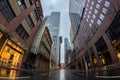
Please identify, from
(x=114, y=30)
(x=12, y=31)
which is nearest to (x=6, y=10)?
(x=12, y=31)

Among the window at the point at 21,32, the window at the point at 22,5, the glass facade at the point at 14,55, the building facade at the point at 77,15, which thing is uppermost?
the building facade at the point at 77,15

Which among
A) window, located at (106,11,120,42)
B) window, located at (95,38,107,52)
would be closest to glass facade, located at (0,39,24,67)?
window, located at (95,38,107,52)

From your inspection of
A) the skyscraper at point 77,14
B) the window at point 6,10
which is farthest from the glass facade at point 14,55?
the skyscraper at point 77,14

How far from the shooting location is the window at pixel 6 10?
1822 centimetres

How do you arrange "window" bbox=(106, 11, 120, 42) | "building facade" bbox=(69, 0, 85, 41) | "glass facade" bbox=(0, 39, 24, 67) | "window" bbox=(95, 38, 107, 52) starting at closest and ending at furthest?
"window" bbox=(106, 11, 120, 42), "glass facade" bbox=(0, 39, 24, 67), "window" bbox=(95, 38, 107, 52), "building facade" bbox=(69, 0, 85, 41)

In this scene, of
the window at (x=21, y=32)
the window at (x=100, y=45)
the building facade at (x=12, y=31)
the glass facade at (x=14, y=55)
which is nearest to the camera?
the building facade at (x=12, y=31)

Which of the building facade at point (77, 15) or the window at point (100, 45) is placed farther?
the building facade at point (77, 15)

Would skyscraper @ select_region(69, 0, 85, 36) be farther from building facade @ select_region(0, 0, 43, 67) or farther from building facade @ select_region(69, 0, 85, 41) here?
building facade @ select_region(0, 0, 43, 67)

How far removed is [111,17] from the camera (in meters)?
25.6

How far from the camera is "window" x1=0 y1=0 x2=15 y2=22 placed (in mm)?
18219

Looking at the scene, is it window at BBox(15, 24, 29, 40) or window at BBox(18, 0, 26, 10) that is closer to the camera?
window at BBox(15, 24, 29, 40)

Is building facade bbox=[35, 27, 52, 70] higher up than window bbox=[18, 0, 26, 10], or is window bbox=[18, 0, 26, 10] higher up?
window bbox=[18, 0, 26, 10]

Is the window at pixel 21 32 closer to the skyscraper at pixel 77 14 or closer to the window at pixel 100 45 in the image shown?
the window at pixel 100 45

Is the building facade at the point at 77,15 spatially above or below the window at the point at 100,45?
above
